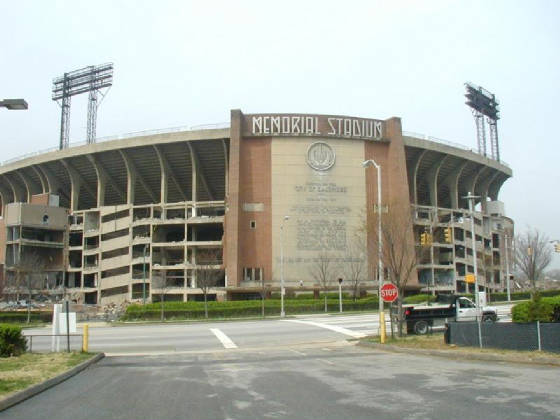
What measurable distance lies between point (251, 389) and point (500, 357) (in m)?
8.28

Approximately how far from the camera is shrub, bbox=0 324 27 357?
17.9 metres

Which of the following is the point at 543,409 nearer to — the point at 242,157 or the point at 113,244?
the point at 242,157

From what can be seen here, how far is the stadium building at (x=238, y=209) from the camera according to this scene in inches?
2628

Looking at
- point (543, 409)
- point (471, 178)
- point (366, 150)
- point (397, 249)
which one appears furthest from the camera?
point (471, 178)

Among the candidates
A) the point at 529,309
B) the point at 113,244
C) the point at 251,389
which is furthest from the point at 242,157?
the point at 251,389

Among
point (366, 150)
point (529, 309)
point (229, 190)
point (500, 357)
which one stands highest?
point (366, 150)

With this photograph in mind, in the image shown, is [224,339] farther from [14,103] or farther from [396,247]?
[14,103]

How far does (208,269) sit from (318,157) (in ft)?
61.7

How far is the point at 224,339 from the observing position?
90.2ft

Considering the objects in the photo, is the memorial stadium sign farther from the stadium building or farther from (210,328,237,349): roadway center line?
(210,328,237,349): roadway center line

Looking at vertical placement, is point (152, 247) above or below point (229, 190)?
below

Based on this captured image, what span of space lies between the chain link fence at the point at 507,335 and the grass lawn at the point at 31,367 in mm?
12261

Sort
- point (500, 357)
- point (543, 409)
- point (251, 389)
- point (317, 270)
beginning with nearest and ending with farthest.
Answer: point (543, 409) < point (251, 389) < point (500, 357) < point (317, 270)

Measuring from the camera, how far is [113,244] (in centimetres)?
7462
